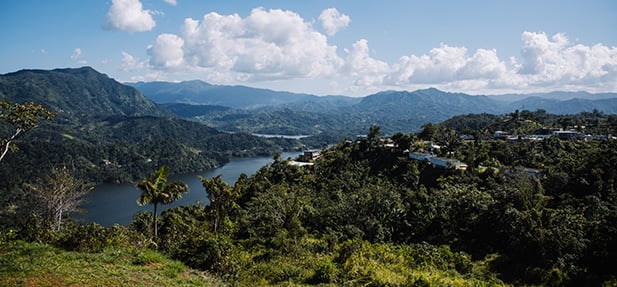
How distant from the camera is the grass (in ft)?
27.9

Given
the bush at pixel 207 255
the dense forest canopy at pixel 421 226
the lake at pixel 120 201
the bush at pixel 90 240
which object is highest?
the bush at pixel 90 240

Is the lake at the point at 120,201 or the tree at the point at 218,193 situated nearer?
the tree at the point at 218,193

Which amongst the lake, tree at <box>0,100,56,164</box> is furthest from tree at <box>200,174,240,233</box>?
the lake

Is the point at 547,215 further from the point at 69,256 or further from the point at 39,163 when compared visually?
the point at 39,163

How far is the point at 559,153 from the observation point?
3797 cm

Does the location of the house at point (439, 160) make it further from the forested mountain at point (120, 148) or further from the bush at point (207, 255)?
the forested mountain at point (120, 148)

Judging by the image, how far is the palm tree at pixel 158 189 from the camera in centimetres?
1683

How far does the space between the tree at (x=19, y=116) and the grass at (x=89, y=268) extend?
15.7 feet

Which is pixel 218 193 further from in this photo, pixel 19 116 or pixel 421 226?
pixel 421 226

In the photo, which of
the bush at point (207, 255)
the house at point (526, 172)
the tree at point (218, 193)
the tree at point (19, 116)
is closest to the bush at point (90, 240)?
the bush at point (207, 255)

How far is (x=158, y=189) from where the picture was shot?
17156 mm

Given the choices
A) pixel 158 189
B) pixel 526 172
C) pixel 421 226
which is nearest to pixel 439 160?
pixel 526 172

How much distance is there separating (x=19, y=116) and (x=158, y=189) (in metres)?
5.77

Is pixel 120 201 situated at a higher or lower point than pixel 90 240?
lower
